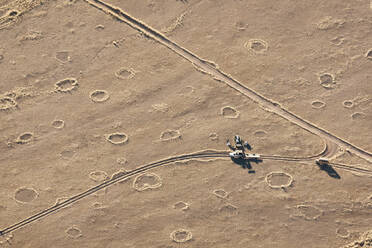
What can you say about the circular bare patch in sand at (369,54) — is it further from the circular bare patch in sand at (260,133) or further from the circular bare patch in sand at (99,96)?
the circular bare patch in sand at (99,96)

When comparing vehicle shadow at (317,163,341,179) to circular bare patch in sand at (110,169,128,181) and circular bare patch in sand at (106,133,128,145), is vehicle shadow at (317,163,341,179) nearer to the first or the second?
circular bare patch in sand at (110,169,128,181)

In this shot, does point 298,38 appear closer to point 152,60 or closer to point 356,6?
point 356,6

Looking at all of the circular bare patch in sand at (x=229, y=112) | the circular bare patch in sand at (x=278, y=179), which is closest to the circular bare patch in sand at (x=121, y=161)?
the circular bare patch in sand at (x=229, y=112)

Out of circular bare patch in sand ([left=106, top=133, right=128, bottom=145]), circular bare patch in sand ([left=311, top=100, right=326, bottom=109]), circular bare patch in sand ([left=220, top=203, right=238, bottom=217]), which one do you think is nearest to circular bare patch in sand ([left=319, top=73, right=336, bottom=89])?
circular bare patch in sand ([left=311, top=100, right=326, bottom=109])

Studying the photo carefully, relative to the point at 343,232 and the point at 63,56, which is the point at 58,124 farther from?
the point at 343,232

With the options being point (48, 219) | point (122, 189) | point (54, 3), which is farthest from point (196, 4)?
point (48, 219)
